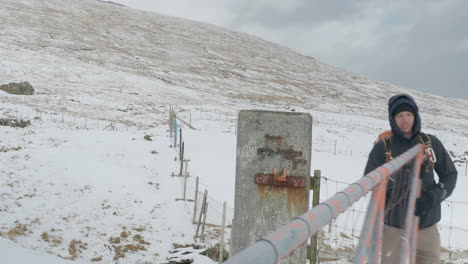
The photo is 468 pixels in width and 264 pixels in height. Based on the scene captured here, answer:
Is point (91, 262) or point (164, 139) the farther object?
point (164, 139)

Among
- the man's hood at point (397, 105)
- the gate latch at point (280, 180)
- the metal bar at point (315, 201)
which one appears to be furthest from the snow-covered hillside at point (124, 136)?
the man's hood at point (397, 105)

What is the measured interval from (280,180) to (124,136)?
1491cm

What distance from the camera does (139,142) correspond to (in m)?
15.4

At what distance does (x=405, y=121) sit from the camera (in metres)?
3.07

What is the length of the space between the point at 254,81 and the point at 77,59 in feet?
90.5

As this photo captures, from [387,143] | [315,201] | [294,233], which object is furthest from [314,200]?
[294,233]

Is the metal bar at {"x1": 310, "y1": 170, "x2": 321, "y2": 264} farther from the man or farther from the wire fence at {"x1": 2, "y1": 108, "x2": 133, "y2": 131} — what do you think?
the wire fence at {"x1": 2, "y1": 108, "x2": 133, "y2": 131}

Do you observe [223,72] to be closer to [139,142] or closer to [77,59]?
[77,59]

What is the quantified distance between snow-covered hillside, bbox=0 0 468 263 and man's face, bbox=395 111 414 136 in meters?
4.83

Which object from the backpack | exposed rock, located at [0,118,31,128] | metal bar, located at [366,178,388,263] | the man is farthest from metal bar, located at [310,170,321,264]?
exposed rock, located at [0,118,31,128]

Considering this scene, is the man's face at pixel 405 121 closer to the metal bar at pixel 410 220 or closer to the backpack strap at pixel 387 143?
the backpack strap at pixel 387 143

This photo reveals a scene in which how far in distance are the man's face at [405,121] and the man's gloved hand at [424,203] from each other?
60 cm

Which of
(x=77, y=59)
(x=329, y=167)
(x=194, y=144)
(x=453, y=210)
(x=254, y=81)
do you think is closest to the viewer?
(x=453, y=210)

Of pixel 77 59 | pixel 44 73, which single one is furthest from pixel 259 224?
pixel 77 59
